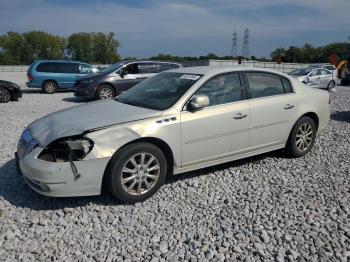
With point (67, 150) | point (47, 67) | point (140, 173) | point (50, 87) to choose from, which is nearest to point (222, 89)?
point (140, 173)

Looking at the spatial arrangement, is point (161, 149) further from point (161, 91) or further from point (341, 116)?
point (341, 116)

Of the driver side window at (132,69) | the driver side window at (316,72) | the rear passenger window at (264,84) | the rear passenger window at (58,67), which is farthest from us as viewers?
the driver side window at (316,72)

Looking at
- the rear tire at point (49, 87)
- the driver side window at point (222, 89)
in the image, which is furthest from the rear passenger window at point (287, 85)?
the rear tire at point (49, 87)

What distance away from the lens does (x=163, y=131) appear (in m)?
4.11

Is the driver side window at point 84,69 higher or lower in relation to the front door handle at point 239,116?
higher

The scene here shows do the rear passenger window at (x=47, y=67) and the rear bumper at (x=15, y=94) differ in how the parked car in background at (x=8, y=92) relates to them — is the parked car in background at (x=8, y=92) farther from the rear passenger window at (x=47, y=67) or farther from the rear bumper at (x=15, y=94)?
the rear passenger window at (x=47, y=67)

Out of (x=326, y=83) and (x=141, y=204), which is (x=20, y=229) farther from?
(x=326, y=83)

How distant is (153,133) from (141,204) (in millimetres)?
840

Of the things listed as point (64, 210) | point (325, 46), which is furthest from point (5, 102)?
point (325, 46)

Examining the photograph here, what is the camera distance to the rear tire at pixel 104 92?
12.8 metres

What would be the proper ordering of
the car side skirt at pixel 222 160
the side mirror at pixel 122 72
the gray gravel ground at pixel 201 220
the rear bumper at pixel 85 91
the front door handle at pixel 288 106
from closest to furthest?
the gray gravel ground at pixel 201 220, the car side skirt at pixel 222 160, the front door handle at pixel 288 106, the rear bumper at pixel 85 91, the side mirror at pixel 122 72

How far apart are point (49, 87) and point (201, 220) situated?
48.3 ft

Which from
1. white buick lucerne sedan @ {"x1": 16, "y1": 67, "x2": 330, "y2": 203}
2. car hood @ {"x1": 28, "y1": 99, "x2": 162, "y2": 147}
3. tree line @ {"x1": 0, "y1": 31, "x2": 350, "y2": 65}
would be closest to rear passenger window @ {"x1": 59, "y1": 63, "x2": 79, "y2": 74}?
white buick lucerne sedan @ {"x1": 16, "y1": 67, "x2": 330, "y2": 203}

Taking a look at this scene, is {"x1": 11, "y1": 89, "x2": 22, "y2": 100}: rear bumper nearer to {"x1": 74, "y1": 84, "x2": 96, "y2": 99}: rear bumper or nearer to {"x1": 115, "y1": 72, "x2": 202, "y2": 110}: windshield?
{"x1": 74, "y1": 84, "x2": 96, "y2": 99}: rear bumper
